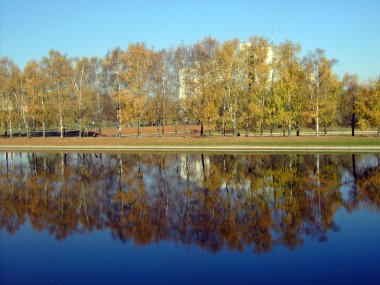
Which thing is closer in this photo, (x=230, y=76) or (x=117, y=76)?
(x=230, y=76)

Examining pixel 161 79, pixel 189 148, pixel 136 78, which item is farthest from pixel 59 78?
pixel 189 148

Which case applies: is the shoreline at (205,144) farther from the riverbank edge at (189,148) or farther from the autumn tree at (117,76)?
the autumn tree at (117,76)

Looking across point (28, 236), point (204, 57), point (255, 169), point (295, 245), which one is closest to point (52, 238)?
point (28, 236)

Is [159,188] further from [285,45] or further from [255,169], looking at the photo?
[285,45]

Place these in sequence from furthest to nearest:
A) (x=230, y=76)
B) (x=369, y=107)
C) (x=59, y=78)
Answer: (x=59, y=78) < (x=369, y=107) < (x=230, y=76)

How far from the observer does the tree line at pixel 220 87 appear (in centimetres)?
5231

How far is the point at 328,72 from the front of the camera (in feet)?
170

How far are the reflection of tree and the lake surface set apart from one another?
0.05 meters

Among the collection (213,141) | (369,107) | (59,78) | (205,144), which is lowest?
(205,144)

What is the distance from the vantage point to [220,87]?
53.3 meters

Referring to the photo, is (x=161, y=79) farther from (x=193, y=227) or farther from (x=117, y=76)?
(x=193, y=227)

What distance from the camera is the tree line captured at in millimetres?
52312

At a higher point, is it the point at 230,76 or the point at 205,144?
the point at 230,76

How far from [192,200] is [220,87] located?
1391 inches
